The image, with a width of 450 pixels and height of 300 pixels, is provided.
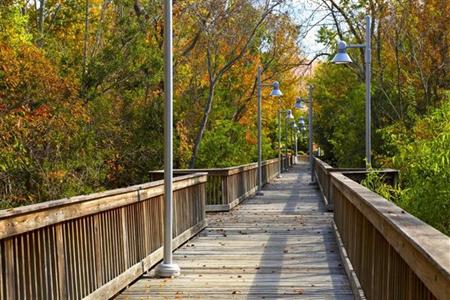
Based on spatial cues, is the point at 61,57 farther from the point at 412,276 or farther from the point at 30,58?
the point at 412,276

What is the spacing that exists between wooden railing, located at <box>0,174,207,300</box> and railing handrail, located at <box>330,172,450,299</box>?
2.49m

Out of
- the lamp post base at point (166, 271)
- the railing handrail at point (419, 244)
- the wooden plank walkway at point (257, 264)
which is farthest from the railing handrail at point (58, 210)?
the railing handrail at point (419, 244)

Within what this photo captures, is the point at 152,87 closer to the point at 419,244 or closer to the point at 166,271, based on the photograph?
the point at 166,271

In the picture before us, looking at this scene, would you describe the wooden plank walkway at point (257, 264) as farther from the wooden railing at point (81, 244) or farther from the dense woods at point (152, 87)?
the dense woods at point (152, 87)

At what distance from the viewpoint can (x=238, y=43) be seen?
29453 millimetres

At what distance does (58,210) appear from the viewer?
19.3ft

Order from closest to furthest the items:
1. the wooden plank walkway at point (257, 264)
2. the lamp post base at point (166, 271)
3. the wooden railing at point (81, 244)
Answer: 1. the wooden railing at point (81, 244)
2. the wooden plank walkway at point (257, 264)
3. the lamp post base at point (166, 271)

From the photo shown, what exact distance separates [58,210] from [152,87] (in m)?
20.2

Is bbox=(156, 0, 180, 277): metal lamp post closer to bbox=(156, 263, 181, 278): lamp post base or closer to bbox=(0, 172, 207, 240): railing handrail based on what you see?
bbox=(156, 263, 181, 278): lamp post base

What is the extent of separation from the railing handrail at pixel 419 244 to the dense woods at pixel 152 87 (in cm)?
322

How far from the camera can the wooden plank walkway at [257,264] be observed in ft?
25.0

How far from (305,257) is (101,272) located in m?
4.00

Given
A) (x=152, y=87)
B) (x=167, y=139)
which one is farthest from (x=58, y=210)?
(x=152, y=87)

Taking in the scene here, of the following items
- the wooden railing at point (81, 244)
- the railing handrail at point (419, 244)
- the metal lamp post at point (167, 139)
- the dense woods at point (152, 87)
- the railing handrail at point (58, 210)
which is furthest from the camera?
the dense woods at point (152, 87)
